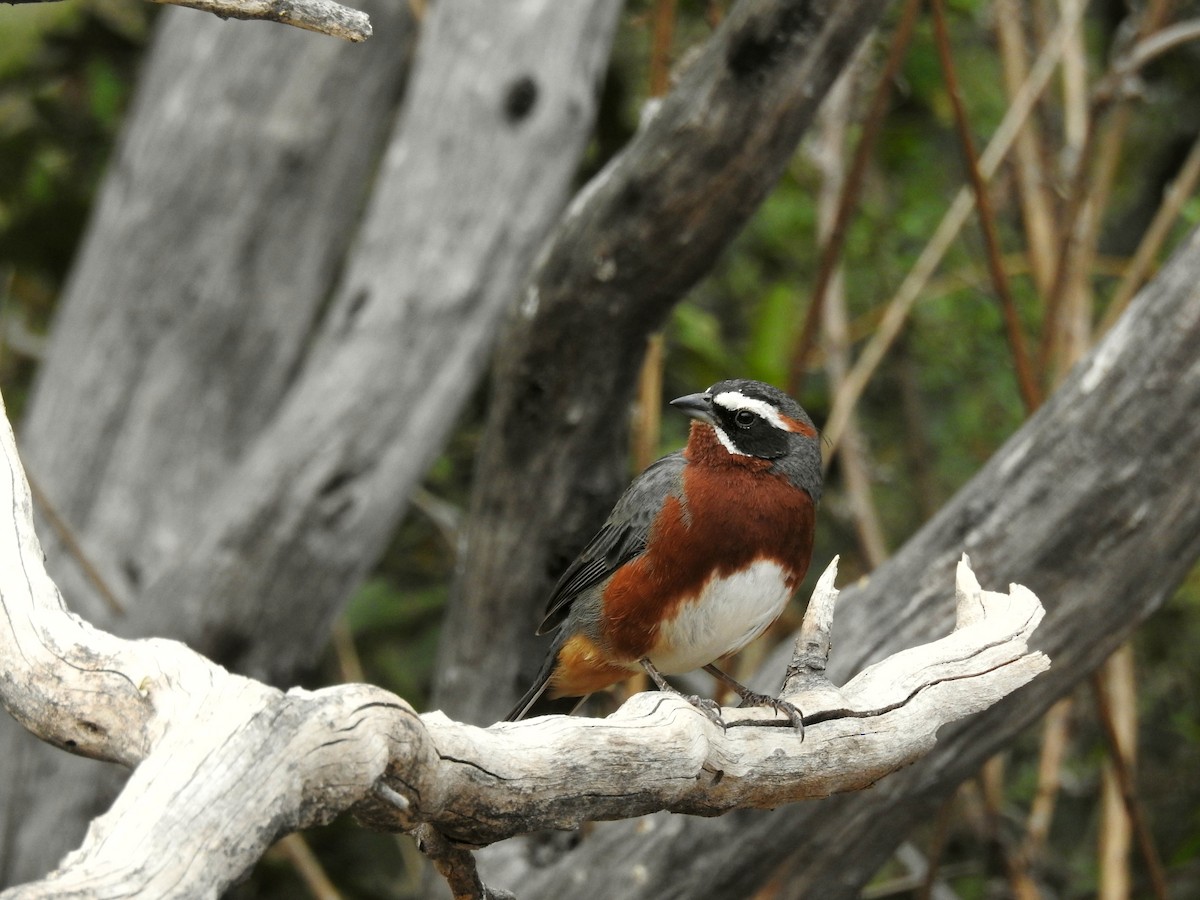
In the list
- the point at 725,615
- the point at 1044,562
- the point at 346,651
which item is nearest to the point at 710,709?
the point at 725,615

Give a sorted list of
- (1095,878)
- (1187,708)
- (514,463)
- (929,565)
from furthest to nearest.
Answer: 1. (1187,708)
2. (1095,878)
3. (514,463)
4. (929,565)

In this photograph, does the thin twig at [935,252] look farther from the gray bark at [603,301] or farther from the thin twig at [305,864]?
the thin twig at [305,864]

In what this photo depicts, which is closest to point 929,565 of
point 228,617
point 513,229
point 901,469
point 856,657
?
point 856,657

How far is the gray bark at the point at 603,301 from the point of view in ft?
12.4

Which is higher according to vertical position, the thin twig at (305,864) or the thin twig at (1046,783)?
the thin twig at (1046,783)

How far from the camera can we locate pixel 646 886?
4.16 metres

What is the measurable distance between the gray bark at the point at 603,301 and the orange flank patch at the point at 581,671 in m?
0.54

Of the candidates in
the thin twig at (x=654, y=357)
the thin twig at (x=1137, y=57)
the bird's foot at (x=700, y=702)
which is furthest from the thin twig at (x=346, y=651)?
the thin twig at (x=1137, y=57)

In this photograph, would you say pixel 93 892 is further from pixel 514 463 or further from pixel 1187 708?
pixel 1187 708

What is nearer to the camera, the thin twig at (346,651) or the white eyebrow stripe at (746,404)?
the white eyebrow stripe at (746,404)

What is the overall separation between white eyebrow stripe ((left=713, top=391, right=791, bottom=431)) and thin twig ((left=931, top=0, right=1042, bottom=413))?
1107 mm

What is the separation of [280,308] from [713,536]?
298 cm

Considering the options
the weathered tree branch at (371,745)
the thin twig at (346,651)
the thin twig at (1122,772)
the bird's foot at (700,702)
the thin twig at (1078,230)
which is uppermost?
the thin twig at (1078,230)

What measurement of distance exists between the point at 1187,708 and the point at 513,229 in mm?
3616
